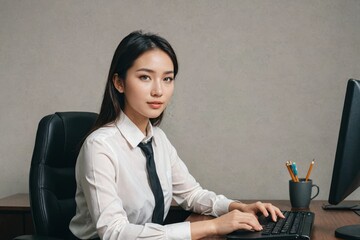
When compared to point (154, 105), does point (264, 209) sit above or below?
below

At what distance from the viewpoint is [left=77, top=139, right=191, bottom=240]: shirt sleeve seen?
1241 millimetres

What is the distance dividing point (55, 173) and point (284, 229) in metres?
0.79

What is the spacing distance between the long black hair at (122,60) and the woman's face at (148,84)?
2 cm

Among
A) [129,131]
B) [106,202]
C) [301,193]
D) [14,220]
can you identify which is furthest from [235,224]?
[14,220]

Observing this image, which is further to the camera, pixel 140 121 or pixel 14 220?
pixel 14 220

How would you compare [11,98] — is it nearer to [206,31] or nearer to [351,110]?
[206,31]

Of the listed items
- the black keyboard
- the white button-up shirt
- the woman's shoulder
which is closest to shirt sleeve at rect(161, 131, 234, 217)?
the white button-up shirt

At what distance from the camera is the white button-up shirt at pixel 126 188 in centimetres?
126

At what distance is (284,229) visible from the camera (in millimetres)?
1230

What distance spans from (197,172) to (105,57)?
72cm

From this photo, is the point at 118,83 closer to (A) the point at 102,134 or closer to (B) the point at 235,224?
(A) the point at 102,134

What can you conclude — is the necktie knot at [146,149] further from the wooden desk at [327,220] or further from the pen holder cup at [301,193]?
the pen holder cup at [301,193]

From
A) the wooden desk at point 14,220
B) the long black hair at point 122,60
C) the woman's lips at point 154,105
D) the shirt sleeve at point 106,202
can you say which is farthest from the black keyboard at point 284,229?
the wooden desk at point 14,220

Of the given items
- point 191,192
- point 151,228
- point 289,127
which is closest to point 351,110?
point 151,228
